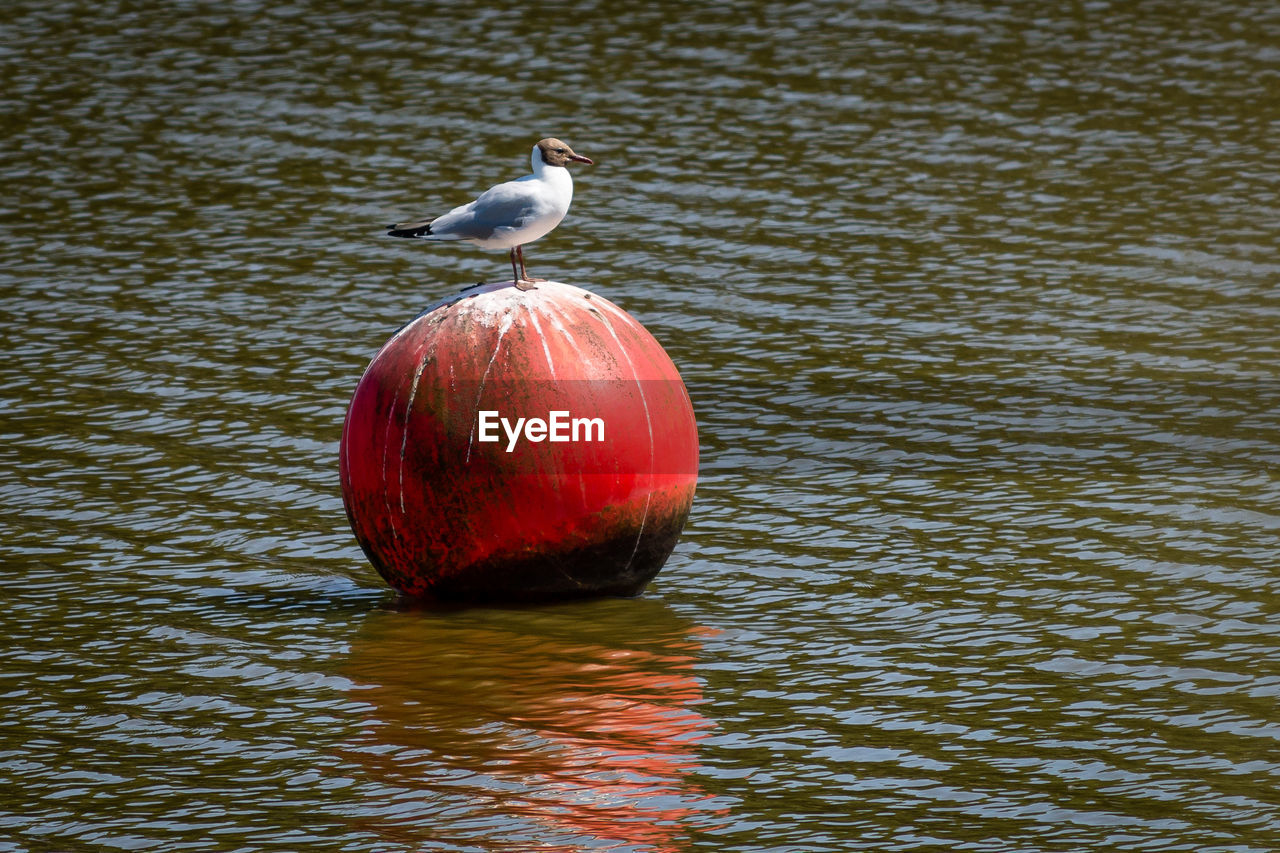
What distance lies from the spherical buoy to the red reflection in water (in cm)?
36

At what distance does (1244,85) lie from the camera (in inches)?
965

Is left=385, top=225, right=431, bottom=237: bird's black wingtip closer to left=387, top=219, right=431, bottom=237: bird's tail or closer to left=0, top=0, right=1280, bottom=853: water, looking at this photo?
left=387, top=219, right=431, bottom=237: bird's tail

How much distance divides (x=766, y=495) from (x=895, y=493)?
834mm

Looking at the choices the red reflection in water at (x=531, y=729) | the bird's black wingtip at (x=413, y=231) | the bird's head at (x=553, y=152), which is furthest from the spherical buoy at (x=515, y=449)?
the bird's head at (x=553, y=152)

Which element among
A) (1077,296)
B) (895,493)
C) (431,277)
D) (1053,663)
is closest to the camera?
(1053,663)

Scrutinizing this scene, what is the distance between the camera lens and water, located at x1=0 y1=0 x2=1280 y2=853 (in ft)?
30.8

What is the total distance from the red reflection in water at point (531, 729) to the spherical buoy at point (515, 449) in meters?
0.36

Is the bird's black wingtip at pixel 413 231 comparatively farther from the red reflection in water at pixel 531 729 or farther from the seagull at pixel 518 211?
the red reflection in water at pixel 531 729

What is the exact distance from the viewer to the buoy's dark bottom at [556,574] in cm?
1162

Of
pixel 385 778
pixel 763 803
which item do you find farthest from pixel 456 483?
pixel 763 803

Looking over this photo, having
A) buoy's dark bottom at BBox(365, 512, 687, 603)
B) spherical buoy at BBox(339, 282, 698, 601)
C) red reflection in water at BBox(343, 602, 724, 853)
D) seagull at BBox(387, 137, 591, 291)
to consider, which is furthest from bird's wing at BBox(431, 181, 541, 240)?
red reflection in water at BBox(343, 602, 724, 853)

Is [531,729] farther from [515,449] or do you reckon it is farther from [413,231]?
[413,231]

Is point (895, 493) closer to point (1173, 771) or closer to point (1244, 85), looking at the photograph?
point (1173, 771)

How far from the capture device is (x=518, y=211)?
11.9 m
